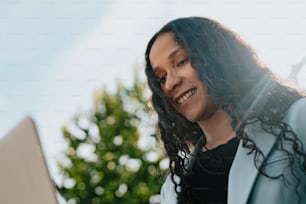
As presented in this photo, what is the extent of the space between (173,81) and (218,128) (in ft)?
0.28

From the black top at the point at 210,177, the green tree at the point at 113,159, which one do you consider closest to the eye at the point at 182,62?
the black top at the point at 210,177

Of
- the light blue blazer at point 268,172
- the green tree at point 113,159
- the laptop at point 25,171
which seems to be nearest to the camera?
the laptop at point 25,171

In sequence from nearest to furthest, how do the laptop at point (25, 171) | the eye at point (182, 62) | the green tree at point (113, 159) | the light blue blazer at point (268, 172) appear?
the laptop at point (25, 171)
the light blue blazer at point (268, 172)
the eye at point (182, 62)
the green tree at point (113, 159)

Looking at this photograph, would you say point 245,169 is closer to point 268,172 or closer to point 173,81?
point 268,172

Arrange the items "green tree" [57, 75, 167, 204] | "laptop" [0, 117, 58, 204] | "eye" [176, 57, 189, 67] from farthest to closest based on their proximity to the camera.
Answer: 1. "green tree" [57, 75, 167, 204]
2. "eye" [176, 57, 189, 67]
3. "laptop" [0, 117, 58, 204]

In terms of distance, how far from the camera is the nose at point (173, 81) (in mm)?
750

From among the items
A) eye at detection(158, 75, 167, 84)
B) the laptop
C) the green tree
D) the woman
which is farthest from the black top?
the green tree

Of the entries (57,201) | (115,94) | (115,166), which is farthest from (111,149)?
(57,201)

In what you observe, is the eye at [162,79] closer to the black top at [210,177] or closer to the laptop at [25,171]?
the black top at [210,177]

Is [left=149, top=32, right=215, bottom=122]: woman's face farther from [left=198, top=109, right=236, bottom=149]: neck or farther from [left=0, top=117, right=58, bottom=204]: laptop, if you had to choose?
[left=0, top=117, right=58, bottom=204]: laptop

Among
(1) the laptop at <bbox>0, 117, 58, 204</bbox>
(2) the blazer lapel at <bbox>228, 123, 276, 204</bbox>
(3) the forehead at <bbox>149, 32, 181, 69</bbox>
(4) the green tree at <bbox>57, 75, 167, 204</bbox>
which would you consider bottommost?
(4) the green tree at <bbox>57, 75, 167, 204</bbox>

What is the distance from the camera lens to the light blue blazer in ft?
2.17

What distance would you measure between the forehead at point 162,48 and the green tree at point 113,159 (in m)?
2.87

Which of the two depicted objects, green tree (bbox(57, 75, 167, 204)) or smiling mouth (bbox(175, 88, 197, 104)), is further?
green tree (bbox(57, 75, 167, 204))
